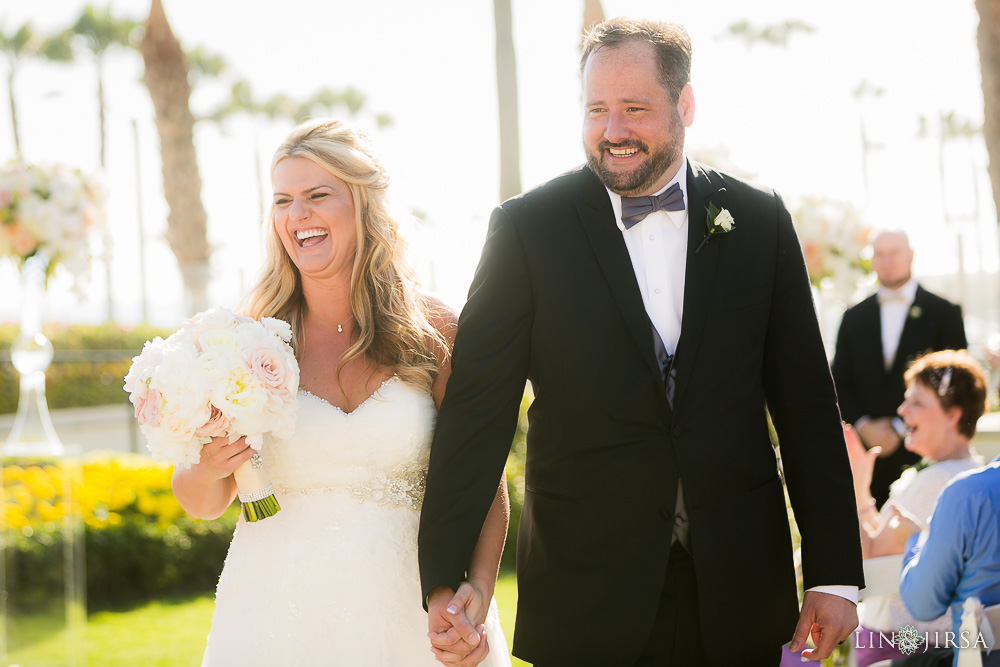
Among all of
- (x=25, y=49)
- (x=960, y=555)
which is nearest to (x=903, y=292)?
(x=960, y=555)

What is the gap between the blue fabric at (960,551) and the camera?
3.11 metres

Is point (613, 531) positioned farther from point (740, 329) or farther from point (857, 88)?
point (857, 88)

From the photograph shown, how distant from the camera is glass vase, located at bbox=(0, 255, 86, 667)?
585 cm

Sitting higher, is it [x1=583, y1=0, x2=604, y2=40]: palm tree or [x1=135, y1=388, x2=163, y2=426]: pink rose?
[x1=583, y1=0, x2=604, y2=40]: palm tree

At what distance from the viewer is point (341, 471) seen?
321cm

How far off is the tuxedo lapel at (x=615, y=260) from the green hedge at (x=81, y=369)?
17843 millimetres

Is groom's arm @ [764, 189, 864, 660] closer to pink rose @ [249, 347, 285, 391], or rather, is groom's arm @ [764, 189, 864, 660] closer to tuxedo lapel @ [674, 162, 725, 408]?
tuxedo lapel @ [674, 162, 725, 408]

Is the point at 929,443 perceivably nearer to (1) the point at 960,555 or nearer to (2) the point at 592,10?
(1) the point at 960,555

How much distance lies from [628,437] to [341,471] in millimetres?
1086

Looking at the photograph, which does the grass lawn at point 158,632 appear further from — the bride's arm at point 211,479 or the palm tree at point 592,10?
the palm tree at point 592,10

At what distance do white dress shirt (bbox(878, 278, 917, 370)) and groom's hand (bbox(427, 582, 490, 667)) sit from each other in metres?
4.69

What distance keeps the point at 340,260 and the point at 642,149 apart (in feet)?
3.88

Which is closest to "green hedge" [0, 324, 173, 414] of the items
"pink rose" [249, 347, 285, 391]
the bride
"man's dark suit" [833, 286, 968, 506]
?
"man's dark suit" [833, 286, 968, 506]

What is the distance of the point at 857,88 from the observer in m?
49.3
